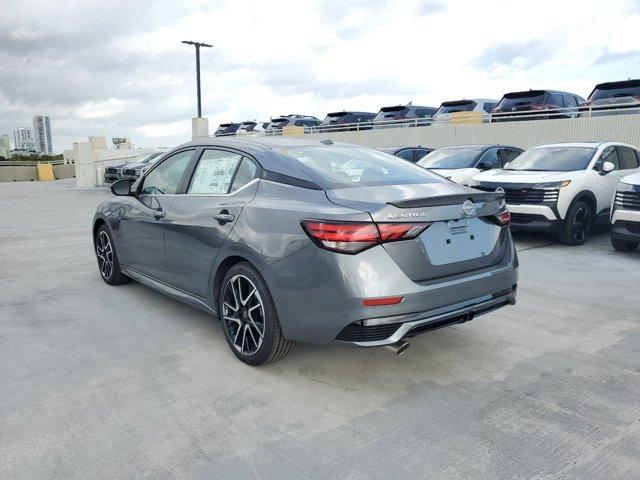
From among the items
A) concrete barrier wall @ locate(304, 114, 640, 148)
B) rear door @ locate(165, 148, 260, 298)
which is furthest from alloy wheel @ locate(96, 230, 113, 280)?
concrete barrier wall @ locate(304, 114, 640, 148)

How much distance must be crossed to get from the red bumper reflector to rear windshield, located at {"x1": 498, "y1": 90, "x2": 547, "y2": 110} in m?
15.6

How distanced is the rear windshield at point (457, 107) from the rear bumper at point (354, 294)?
55.5ft

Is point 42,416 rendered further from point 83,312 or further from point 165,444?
point 83,312

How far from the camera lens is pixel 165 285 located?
4781 mm

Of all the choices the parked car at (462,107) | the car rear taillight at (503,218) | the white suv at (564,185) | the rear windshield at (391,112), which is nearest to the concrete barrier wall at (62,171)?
the rear windshield at (391,112)

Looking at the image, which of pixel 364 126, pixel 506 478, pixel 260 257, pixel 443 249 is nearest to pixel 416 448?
pixel 506 478

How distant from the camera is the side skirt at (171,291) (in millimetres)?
4253

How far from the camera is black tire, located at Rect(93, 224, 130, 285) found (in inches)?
229

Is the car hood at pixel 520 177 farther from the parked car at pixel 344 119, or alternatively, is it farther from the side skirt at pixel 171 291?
the parked car at pixel 344 119

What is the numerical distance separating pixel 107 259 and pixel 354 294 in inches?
151

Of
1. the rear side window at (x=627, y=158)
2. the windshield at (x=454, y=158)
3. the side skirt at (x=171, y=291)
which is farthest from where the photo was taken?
the windshield at (x=454, y=158)

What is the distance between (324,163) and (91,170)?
75.9 ft

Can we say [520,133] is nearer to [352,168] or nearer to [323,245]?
[352,168]

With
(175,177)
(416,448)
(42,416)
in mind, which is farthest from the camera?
(175,177)
